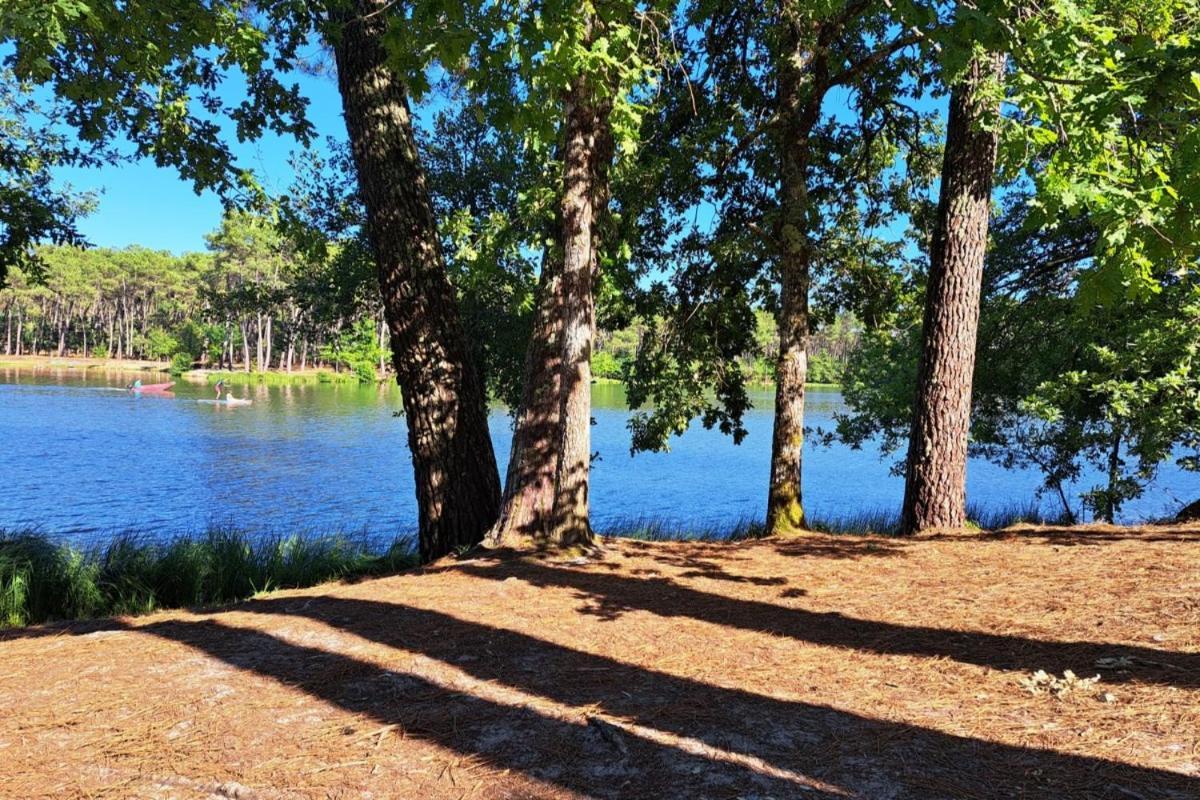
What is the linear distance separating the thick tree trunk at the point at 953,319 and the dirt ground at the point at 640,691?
5.61 ft

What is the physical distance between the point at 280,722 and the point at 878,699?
218 centimetres

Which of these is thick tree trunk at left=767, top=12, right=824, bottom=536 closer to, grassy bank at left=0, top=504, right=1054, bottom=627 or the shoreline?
grassy bank at left=0, top=504, right=1054, bottom=627

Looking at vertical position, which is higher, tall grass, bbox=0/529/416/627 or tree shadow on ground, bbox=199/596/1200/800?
tree shadow on ground, bbox=199/596/1200/800

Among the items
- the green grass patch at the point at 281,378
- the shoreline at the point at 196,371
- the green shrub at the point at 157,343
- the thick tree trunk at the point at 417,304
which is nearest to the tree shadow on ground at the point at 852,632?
the thick tree trunk at the point at 417,304

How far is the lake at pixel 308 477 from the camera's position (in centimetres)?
1313

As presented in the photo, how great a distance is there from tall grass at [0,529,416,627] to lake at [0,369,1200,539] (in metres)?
4.53

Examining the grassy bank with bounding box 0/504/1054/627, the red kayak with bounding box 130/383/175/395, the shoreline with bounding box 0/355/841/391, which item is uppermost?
the shoreline with bounding box 0/355/841/391

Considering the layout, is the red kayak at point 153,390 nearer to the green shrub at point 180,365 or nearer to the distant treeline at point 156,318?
the distant treeline at point 156,318

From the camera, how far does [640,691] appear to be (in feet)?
9.12

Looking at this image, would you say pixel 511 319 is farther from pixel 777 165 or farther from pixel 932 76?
pixel 932 76

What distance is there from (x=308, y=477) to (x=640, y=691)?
16291mm

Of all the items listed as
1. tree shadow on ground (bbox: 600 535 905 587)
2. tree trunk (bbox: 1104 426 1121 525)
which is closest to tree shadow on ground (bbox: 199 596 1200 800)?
tree shadow on ground (bbox: 600 535 905 587)

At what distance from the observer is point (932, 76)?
805 centimetres

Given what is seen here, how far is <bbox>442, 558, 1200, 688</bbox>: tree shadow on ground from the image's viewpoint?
9.22 ft
